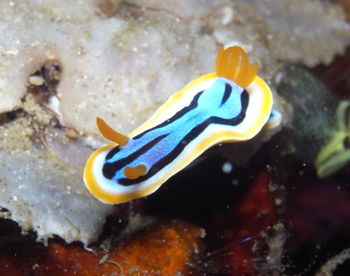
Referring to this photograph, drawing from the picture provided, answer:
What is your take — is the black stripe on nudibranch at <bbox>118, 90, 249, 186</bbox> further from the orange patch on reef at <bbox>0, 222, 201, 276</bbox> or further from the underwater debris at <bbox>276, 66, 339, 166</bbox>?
the underwater debris at <bbox>276, 66, 339, 166</bbox>

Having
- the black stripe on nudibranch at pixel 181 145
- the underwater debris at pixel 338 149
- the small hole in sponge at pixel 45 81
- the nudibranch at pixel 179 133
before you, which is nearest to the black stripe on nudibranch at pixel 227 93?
the nudibranch at pixel 179 133

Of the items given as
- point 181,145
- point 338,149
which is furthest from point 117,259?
point 338,149

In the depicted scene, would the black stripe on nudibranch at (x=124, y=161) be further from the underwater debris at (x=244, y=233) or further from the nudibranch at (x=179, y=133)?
the underwater debris at (x=244, y=233)

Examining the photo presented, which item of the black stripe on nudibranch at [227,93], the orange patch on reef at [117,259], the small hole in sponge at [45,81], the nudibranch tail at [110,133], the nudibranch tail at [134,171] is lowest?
the orange patch on reef at [117,259]

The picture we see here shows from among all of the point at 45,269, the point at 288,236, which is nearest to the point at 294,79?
the point at 288,236

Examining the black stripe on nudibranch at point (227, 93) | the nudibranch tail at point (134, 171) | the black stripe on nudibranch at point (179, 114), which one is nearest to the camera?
the nudibranch tail at point (134, 171)

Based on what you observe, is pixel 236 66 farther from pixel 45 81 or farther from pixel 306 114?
pixel 306 114
